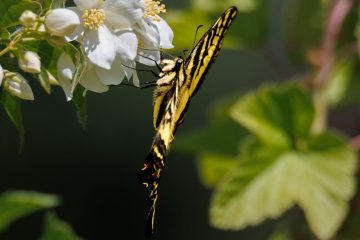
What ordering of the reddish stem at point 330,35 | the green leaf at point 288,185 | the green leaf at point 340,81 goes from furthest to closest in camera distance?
Result: the green leaf at point 340,81 < the reddish stem at point 330,35 < the green leaf at point 288,185

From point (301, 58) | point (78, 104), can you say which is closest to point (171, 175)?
point (301, 58)

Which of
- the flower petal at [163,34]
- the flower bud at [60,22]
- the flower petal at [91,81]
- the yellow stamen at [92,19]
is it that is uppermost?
the flower bud at [60,22]

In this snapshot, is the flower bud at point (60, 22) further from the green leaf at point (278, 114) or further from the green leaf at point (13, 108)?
the green leaf at point (278, 114)

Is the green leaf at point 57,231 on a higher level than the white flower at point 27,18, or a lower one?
lower

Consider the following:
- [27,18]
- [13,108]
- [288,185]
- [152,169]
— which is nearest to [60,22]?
[27,18]

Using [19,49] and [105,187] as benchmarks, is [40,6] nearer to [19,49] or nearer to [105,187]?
[19,49]

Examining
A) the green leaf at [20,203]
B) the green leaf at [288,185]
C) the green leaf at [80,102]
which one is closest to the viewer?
the green leaf at [80,102]

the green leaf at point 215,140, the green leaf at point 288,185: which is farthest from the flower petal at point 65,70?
the green leaf at point 215,140
